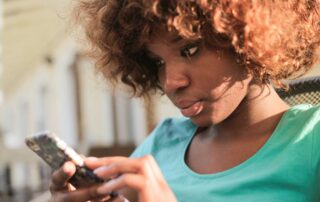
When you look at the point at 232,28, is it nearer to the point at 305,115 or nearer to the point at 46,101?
the point at 305,115

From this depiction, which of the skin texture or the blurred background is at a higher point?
the skin texture

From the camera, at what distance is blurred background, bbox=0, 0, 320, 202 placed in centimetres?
887

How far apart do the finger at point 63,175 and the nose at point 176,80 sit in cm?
35

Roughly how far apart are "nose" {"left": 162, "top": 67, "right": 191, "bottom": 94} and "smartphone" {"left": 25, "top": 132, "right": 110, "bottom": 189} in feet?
1.07

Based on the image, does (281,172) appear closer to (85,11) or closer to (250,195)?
(250,195)

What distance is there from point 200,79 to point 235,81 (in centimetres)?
10

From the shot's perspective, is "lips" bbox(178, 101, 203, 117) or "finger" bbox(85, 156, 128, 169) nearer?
"finger" bbox(85, 156, 128, 169)

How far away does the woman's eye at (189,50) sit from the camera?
6.07 feet

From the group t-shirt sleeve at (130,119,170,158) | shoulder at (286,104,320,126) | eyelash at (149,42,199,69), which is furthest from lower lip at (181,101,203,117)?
t-shirt sleeve at (130,119,170,158)

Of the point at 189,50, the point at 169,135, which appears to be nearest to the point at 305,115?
the point at 189,50

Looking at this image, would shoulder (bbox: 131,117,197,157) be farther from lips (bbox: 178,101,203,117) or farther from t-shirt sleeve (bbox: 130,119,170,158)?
lips (bbox: 178,101,203,117)

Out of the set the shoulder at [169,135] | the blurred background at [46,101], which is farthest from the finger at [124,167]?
the blurred background at [46,101]

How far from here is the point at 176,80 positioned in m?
1.84

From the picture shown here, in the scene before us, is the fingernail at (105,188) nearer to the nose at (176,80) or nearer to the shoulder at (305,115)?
the nose at (176,80)
